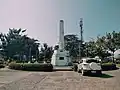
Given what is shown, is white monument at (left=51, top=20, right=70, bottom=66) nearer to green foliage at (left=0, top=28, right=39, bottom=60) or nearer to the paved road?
the paved road

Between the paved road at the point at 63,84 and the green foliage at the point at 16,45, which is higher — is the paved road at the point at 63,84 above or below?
below

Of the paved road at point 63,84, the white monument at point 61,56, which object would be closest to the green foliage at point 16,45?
the white monument at point 61,56

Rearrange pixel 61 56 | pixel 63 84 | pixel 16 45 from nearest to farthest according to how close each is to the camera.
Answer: pixel 63 84
pixel 61 56
pixel 16 45

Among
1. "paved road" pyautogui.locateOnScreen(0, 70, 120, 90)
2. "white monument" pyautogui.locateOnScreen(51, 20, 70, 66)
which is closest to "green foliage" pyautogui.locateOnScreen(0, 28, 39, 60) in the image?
"white monument" pyautogui.locateOnScreen(51, 20, 70, 66)

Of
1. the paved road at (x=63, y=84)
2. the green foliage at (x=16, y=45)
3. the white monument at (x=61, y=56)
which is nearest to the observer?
the paved road at (x=63, y=84)

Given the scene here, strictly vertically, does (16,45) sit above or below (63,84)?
above

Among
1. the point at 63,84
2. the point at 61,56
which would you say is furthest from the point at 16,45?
the point at 63,84

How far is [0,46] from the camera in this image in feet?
278

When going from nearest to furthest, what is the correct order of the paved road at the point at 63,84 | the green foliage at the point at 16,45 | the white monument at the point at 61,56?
the paved road at the point at 63,84 → the white monument at the point at 61,56 → the green foliage at the point at 16,45

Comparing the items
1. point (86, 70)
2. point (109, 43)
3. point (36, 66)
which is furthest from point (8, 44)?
point (86, 70)

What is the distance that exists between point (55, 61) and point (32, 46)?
47884 millimetres

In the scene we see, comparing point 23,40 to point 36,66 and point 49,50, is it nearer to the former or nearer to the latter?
point 49,50

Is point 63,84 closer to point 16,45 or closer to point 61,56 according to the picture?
point 61,56

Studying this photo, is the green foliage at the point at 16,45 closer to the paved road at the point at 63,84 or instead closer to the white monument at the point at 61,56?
the white monument at the point at 61,56
